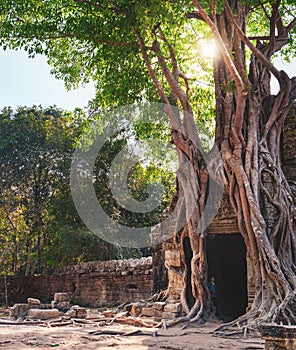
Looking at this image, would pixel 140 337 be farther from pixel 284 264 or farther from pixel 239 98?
pixel 239 98

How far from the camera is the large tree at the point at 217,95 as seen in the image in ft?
27.9

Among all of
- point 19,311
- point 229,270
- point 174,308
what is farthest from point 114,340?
point 229,270

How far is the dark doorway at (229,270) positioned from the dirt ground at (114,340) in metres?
2.87

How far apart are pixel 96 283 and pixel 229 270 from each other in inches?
184

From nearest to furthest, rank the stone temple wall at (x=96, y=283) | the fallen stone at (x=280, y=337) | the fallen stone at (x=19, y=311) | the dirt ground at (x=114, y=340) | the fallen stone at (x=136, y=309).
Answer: the fallen stone at (x=280, y=337)
the dirt ground at (x=114, y=340)
the fallen stone at (x=136, y=309)
the fallen stone at (x=19, y=311)
the stone temple wall at (x=96, y=283)

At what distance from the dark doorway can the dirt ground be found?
287 centimetres

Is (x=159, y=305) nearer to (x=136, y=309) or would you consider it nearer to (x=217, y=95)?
Answer: (x=136, y=309)

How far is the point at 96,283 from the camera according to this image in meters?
14.5

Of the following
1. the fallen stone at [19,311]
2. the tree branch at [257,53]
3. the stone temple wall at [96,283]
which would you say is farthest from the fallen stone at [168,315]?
the tree branch at [257,53]

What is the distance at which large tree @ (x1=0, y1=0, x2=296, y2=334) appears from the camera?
8500 mm

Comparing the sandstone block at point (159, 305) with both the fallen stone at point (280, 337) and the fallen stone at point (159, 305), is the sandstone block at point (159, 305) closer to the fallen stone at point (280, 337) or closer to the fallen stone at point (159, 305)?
the fallen stone at point (159, 305)

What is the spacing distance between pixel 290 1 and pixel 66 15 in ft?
15.5

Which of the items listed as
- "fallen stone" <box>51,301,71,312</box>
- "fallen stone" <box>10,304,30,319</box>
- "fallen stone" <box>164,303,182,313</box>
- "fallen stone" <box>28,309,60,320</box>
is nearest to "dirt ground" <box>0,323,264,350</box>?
"fallen stone" <box>164,303,182,313</box>

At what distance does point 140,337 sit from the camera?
7125mm
